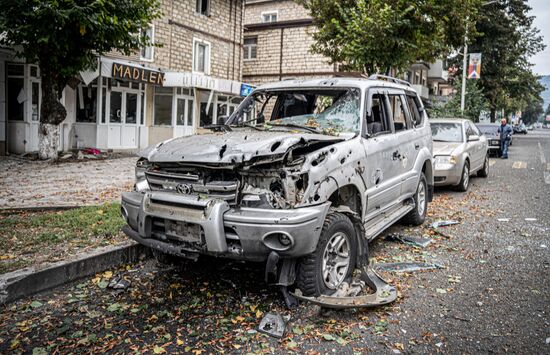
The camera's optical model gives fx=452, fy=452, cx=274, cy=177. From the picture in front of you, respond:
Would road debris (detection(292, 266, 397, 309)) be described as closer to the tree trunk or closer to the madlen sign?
the tree trunk

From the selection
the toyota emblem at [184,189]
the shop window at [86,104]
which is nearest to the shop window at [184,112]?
the shop window at [86,104]

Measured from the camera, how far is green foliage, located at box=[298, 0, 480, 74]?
13945mm

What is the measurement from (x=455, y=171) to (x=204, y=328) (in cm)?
838

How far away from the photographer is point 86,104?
18.2m

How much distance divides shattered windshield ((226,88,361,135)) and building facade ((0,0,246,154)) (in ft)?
23.7

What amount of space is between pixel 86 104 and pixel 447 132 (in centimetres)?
1375

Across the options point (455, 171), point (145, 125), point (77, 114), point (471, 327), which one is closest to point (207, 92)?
point (145, 125)

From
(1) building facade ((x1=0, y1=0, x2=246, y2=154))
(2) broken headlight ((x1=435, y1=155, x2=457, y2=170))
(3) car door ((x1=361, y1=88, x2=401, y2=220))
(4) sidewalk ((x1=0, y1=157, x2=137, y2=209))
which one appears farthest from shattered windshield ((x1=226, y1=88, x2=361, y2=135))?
(1) building facade ((x1=0, y1=0, x2=246, y2=154))

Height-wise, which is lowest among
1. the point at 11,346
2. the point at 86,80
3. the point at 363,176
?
the point at 11,346

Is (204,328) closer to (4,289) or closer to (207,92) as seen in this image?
(4,289)

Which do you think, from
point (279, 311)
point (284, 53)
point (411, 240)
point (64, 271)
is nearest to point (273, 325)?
point (279, 311)

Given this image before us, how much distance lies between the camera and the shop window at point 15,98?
15.8m

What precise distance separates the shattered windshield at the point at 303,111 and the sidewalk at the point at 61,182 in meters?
3.57

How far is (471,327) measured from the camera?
3.70 meters
